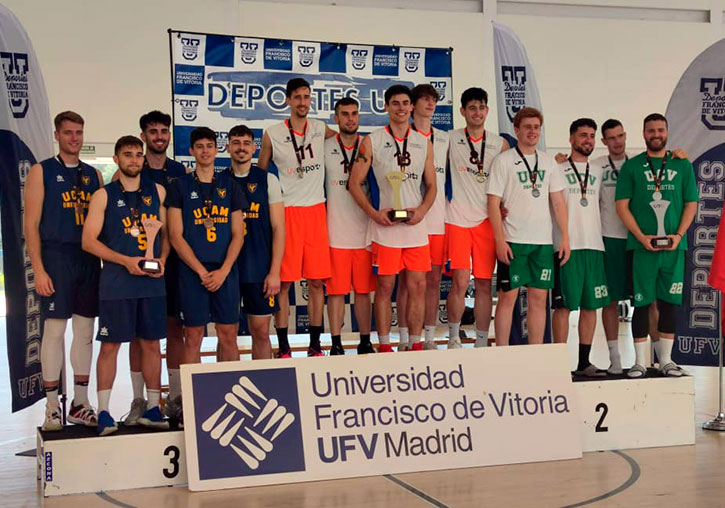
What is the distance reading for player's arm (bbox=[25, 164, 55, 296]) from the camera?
4.87 m

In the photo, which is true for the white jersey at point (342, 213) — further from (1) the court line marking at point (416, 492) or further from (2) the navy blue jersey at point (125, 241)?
(1) the court line marking at point (416, 492)

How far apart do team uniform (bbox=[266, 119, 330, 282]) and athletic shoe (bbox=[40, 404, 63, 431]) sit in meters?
1.84

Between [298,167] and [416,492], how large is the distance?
259 cm

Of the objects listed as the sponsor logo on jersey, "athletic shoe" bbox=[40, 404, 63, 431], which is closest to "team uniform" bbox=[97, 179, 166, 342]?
"athletic shoe" bbox=[40, 404, 63, 431]

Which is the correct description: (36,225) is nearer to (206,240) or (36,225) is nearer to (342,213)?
(206,240)

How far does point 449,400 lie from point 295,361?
0.97m

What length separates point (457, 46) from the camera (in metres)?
13.8

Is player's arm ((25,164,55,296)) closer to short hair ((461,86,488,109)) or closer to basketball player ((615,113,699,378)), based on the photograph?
short hair ((461,86,488,109))

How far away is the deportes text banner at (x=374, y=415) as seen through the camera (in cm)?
459

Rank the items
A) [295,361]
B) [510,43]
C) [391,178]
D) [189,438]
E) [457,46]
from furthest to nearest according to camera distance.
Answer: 1. [457,46]
2. [510,43]
3. [391,178]
4. [295,361]
5. [189,438]

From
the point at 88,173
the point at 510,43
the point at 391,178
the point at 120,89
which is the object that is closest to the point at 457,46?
the point at 120,89

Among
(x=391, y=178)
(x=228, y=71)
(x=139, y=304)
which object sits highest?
(x=228, y=71)

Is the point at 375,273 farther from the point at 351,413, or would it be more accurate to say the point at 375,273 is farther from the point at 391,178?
the point at 351,413

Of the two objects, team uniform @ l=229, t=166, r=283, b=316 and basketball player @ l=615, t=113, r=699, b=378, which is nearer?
team uniform @ l=229, t=166, r=283, b=316
